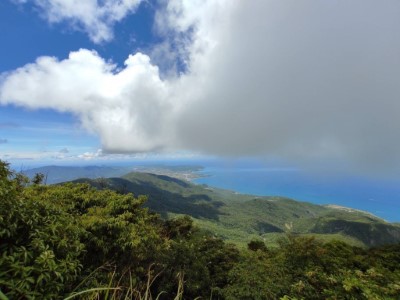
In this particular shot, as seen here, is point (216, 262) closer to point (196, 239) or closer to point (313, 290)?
point (196, 239)

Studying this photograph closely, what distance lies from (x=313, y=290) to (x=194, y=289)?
6429 mm

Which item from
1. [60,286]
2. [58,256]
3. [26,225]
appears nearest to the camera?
[60,286]

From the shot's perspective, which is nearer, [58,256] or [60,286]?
[60,286]

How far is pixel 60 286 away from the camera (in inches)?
151

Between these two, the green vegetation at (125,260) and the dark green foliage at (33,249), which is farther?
the green vegetation at (125,260)

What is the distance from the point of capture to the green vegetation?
12.4 feet

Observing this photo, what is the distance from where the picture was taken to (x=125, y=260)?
11.0 metres

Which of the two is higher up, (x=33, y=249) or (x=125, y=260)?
(x=33, y=249)

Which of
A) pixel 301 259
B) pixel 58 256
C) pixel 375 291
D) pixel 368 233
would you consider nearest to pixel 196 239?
pixel 301 259

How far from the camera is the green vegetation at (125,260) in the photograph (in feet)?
12.4

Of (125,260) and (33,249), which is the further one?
(125,260)

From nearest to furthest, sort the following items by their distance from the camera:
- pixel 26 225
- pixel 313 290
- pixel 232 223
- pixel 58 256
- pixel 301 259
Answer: pixel 26 225 → pixel 58 256 → pixel 313 290 → pixel 301 259 → pixel 232 223

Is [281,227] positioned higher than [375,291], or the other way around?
[375,291]

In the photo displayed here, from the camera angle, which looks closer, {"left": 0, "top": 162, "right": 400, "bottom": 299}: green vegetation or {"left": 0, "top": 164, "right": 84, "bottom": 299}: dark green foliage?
{"left": 0, "top": 164, "right": 84, "bottom": 299}: dark green foliage
